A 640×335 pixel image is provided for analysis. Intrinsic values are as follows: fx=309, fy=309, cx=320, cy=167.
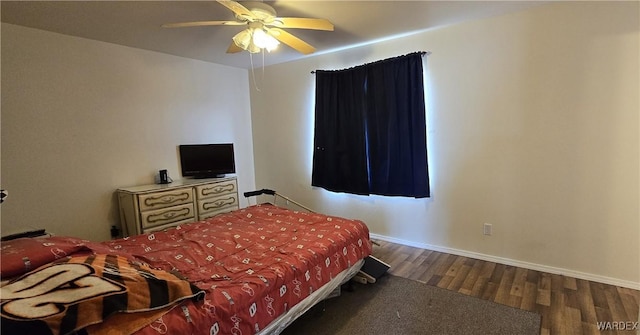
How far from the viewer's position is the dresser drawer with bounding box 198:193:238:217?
3734mm

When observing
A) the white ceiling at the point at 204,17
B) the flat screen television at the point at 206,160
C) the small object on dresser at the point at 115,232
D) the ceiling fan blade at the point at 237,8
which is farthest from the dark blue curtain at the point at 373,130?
the small object on dresser at the point at 115,232

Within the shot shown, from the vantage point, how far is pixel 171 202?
3432 mm

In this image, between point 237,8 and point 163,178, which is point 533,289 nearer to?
point 237,8

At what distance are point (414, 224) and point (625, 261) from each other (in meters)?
1.73

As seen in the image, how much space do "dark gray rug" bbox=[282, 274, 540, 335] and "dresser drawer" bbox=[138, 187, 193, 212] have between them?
81.0 inches

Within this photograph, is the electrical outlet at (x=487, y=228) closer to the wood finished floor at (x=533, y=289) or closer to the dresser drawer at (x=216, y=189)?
the wood finished floor at (x=533, y=289)

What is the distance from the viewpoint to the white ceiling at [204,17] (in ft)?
8.08

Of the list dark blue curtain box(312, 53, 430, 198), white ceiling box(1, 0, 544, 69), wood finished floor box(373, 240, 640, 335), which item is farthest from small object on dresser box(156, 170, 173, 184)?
wood finished floor box(373, 240, 640, 335)

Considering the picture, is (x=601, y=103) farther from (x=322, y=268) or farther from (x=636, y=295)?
(x=322, y=268)

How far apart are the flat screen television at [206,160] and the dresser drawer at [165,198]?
0.51 meters

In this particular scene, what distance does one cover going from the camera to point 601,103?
246 centimetres

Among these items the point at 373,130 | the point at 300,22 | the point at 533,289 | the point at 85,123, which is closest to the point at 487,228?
the point at 533,289

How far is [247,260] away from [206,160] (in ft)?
8.17

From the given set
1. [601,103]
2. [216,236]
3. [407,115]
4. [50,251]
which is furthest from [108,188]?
[601,103]
